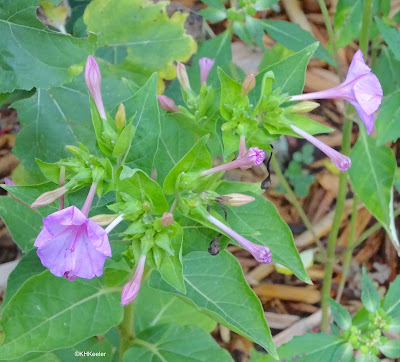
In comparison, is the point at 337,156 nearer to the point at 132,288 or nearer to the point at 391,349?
the point at 132,288

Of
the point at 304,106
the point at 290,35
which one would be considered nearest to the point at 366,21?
the point at 290,35

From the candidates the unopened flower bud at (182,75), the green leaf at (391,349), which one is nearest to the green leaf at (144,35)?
the unopened flower bud at (182,75)

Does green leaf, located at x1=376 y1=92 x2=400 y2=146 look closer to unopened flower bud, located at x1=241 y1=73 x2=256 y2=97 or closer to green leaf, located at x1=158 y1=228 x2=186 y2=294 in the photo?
unopened flower bud, located at x1=241 y1=73 x2=256 y2=97

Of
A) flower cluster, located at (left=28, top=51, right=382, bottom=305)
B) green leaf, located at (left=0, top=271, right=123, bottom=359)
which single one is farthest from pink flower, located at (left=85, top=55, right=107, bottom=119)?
green leaf, located at (left=0, top=271, right=123, bottom=359)

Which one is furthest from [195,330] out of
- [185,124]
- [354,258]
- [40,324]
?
[354,258]

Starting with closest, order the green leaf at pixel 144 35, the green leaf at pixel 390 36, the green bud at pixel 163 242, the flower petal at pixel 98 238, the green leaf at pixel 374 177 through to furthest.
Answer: the flower petal at pixel 98 238 < the green bud at pixel 163 242 < the green leaf at pixel 390 36 < the green leaf at pixel 374 177 < the green leaf at pixel 144 35

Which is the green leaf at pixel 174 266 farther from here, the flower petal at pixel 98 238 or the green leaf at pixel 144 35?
the green leaf at pixel 144 35

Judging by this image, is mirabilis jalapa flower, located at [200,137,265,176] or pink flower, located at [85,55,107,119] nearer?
mirabilis jalapa flower, located at [200,137,265,176]
